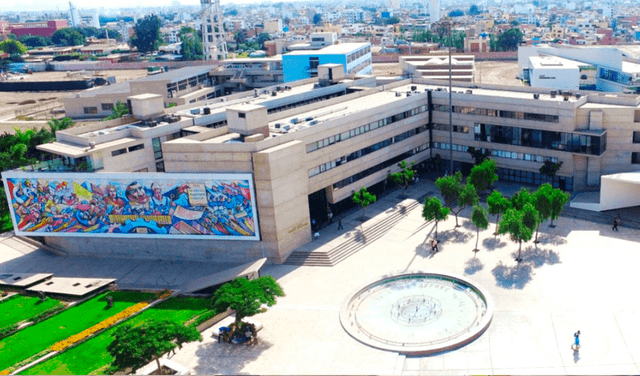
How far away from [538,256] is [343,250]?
19.2m

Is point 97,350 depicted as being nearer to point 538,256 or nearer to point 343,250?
point 343,250

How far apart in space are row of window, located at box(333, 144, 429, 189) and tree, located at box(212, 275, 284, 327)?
916 inches

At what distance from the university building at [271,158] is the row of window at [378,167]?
8.8 inches

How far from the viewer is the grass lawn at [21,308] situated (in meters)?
53.8

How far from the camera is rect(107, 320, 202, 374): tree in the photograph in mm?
38969

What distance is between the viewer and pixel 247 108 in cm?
6006

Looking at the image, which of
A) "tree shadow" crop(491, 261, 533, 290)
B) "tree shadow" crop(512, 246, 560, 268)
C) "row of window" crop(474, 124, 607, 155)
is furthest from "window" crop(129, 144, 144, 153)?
"tree shadow" crop(512, 246, 560, 268)

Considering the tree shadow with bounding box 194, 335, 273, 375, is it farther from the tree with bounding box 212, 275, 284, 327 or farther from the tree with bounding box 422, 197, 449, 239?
the tree with bounding box 422, 197, 449, 239

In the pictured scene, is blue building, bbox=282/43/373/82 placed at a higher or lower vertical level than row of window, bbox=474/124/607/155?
higher

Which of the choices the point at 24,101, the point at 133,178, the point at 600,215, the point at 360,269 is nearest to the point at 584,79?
the point at 600,215

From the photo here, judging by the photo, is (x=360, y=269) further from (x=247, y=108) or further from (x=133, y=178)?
(x=133, y=178)

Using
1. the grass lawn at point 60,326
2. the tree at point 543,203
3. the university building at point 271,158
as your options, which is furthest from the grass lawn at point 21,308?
the tree at point 543,203

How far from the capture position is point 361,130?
6888 cm

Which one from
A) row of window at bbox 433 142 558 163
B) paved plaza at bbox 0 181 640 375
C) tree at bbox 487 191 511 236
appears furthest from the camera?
row of window at bbox 433 142 558 163
